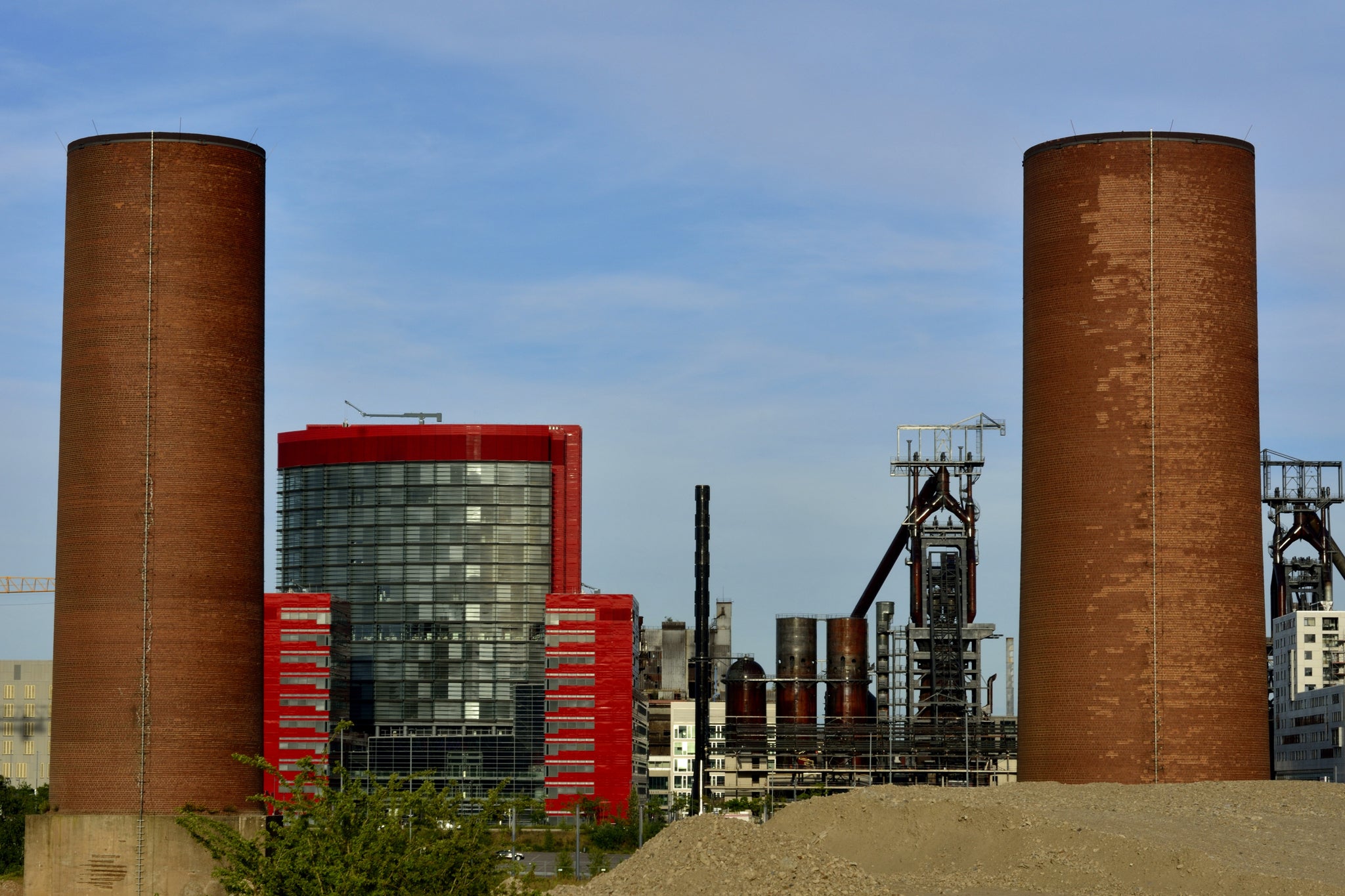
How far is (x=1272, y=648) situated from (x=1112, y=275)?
360 ft

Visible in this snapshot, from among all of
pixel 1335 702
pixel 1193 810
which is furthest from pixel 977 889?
pixel 1335 702

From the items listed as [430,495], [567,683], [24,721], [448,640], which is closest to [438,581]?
[448,640]

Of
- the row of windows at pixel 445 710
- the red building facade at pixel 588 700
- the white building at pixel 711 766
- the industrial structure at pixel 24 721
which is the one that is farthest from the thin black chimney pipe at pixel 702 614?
the industrial structure at pixel 24 721

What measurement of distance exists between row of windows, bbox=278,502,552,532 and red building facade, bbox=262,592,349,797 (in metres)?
23.7

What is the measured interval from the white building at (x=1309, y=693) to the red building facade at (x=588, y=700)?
5491cm

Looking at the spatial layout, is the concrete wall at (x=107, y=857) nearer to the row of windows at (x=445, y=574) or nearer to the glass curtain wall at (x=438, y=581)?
the glass curtain wall at (x=438, y=581)

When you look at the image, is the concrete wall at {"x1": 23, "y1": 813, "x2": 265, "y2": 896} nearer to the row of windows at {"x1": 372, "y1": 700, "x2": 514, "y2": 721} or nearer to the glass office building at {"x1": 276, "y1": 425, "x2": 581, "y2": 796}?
the row of windows at {"x1": 372, "y1": 700, "x2": 514, "y2": 721}

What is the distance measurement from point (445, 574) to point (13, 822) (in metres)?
70.4

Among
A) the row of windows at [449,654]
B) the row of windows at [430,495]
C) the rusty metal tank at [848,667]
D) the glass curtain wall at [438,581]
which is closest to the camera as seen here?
the rusty metal tank at [848,667]

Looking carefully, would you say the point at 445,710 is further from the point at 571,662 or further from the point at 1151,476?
the point at 1151,476

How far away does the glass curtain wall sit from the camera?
153000 millimetres

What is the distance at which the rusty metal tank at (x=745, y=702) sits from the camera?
347 ft

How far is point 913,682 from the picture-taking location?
→ 104688 millimetres

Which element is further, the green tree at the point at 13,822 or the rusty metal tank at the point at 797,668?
the rusty metal tank at the point at 797,668
